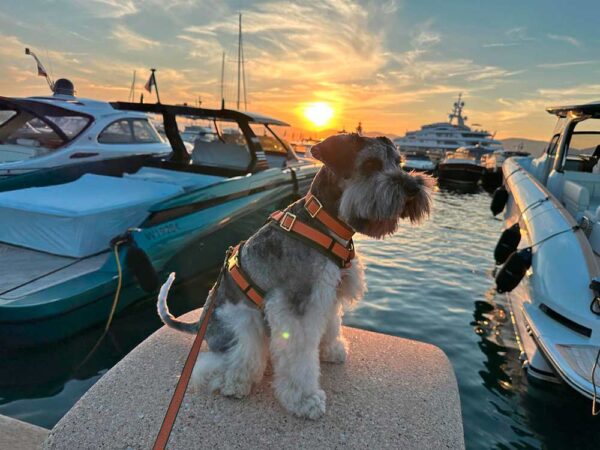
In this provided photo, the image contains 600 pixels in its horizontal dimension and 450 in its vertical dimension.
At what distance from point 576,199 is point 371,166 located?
5275 mm

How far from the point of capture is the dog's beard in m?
2.46

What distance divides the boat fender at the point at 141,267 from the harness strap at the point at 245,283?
8.35ft

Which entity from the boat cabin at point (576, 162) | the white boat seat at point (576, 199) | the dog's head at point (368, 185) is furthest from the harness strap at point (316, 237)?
the white boat seat at point (576, 199)

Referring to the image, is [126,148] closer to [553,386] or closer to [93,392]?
[93,392]

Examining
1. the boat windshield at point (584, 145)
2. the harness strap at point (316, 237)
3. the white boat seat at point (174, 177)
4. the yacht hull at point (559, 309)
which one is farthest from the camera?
the boat windshield at point (584, 145)

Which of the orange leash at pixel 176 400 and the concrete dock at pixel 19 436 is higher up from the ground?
the orange leash at pixel 176 400

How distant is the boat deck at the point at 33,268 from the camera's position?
4609 millimetres

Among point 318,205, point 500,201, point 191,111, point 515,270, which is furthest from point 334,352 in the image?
point 500,201

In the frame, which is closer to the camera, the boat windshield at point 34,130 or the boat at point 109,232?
the boat at point 109,232

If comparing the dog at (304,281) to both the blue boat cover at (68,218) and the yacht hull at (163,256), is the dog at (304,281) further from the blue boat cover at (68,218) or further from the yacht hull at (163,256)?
the blue boat cover at (68,218)

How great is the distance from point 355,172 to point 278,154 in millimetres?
7939

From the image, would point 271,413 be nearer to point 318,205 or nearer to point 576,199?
point 318,205

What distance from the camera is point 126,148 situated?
9.02 m

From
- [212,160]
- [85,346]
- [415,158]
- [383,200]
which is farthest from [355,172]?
[415,158]
